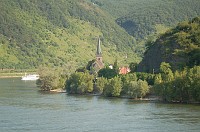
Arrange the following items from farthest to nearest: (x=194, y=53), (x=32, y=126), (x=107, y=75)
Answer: (x=107, y=75) < (x=194, y=53) < (x=32, y=126)

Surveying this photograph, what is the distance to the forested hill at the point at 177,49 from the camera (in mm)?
149125

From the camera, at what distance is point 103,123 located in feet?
299

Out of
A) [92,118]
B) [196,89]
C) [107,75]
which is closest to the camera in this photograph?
[92,118]

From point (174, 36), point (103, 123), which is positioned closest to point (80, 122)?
point (103, 123)

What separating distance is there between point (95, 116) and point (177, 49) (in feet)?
196

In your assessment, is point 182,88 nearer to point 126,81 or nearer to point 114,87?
point 126,81

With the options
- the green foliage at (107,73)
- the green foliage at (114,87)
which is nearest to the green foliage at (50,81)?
the green foliage at (107,73)

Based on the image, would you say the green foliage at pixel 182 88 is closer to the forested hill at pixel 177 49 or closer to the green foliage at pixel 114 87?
the green foliage at pixel 114 87

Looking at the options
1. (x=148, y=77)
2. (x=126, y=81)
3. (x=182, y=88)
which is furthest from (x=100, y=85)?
(x=182, y=88)

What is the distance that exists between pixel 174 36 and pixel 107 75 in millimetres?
26278

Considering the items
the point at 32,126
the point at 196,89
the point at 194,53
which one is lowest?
Answer: the point at 32,126

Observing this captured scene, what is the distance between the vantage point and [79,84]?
153 metres

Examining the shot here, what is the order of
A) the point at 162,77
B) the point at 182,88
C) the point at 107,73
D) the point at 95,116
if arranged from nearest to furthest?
1. the point at 95,116
2. the point at 182,88
3. the point at 162,77
4. the point at 107,73

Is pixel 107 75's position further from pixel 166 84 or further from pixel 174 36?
pixel 166 84
